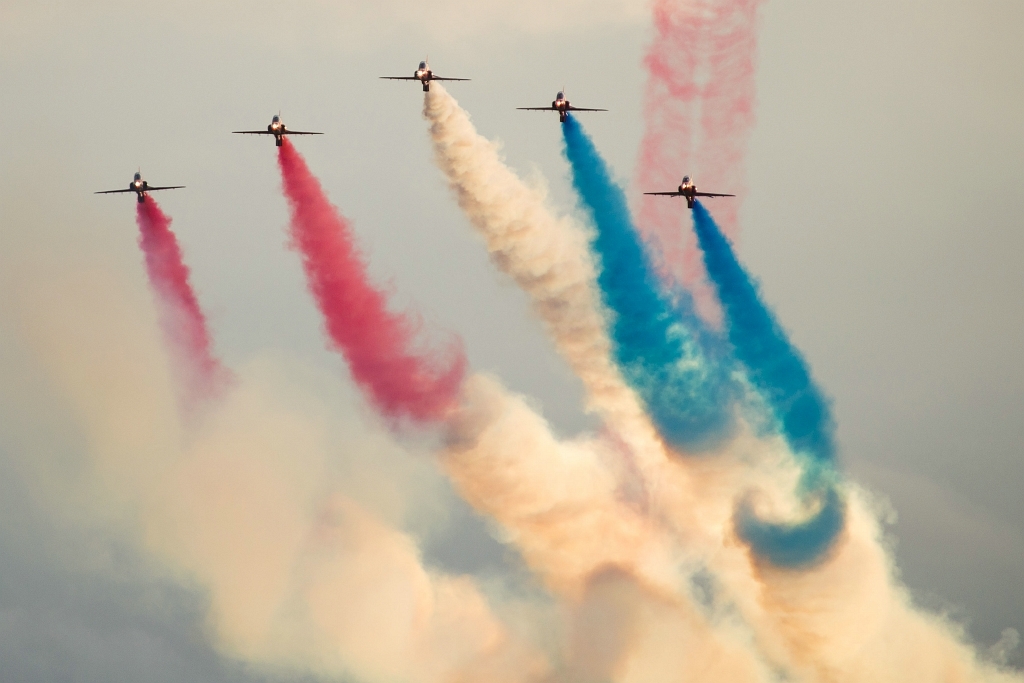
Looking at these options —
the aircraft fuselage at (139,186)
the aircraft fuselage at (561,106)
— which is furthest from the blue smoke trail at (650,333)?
the aircraft fuselage at (139,186)

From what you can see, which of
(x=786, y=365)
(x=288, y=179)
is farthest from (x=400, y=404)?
(x=786, y=365)

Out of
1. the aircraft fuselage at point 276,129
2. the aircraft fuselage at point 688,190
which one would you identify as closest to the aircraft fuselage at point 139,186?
the aircraft fuselage at point 276,129

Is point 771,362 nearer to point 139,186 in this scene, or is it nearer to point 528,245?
point 528,245

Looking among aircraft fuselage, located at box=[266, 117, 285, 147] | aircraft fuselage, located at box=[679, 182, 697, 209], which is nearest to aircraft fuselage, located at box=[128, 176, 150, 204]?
aircraft fuselage, located at box=[266, 117, 285, 147]

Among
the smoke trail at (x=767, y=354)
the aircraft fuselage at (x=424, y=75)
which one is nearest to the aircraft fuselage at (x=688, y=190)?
the smoke trail at (x=767, y=354)

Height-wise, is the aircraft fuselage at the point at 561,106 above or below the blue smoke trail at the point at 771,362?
above

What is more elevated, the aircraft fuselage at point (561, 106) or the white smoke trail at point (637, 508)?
the aircraft fuselage at point (561, 106)

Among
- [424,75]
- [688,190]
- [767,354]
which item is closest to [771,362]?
[767,354]

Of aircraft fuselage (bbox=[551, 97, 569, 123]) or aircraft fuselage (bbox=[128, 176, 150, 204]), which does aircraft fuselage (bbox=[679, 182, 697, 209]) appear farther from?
aircraft fuselage (bbox=[128, 176, 150, 204])

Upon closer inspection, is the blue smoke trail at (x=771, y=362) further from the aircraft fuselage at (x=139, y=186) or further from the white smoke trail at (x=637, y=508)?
the aircraft fuselage at (x=139, y=186)

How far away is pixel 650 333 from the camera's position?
94.9m

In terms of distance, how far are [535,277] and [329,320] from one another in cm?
1101

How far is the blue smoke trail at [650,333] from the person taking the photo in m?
94.5

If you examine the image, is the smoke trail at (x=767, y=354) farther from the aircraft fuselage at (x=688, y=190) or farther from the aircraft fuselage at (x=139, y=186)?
the aircraft fuselage at (x=139, y=186)
